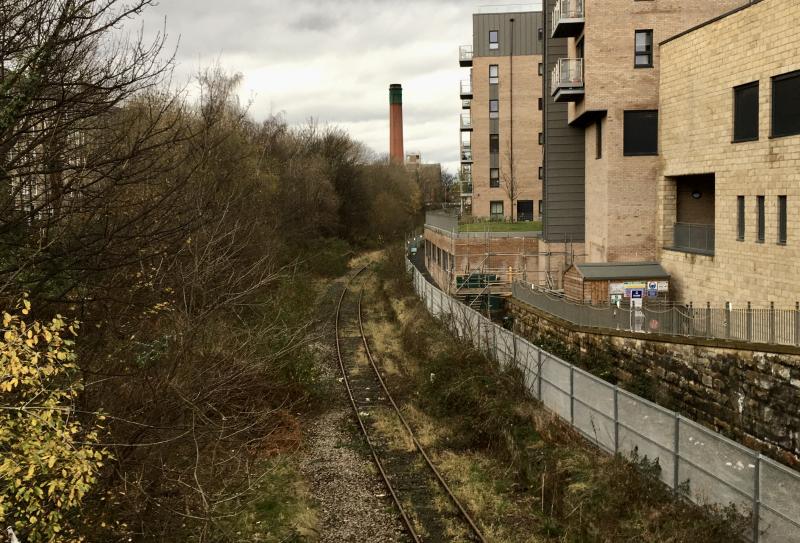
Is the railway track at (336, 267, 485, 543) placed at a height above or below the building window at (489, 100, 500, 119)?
below

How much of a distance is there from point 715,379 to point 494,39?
4431 centimetres

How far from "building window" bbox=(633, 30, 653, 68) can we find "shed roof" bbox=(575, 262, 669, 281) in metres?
7.19

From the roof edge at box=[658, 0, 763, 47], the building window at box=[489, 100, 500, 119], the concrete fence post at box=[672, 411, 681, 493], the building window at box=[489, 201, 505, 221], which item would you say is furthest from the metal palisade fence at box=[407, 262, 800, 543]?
the building window at box=[489, 100, 500, 119]

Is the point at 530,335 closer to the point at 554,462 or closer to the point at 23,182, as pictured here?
the point at 554,462

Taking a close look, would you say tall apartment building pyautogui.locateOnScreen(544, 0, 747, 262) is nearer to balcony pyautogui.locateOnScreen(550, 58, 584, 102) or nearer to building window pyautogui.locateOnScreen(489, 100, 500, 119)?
balcony pyautogui.locateOnScreen(550, 58, 584, 102)

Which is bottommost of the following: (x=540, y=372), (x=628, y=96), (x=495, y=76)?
(x=540, y=372)

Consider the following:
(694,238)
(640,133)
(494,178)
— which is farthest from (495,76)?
(694,238)

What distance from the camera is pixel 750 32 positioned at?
60.6ft

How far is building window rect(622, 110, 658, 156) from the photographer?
2448 centimetres

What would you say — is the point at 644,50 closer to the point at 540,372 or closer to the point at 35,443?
the point at 540,372

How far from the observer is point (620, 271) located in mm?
23031

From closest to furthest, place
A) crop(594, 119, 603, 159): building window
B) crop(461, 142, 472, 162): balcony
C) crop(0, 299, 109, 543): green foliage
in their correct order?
crop(0, 299, 109, 543): green foliage → crop(594, 119, 603, 159): building window → crop(461, 142, 472, 162): balcony

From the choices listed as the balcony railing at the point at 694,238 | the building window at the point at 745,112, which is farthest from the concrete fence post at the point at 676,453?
the balcony railing at the point at 694,238

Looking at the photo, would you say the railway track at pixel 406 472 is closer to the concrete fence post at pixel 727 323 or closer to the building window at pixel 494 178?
the concrete fence post at pixel 727 323
